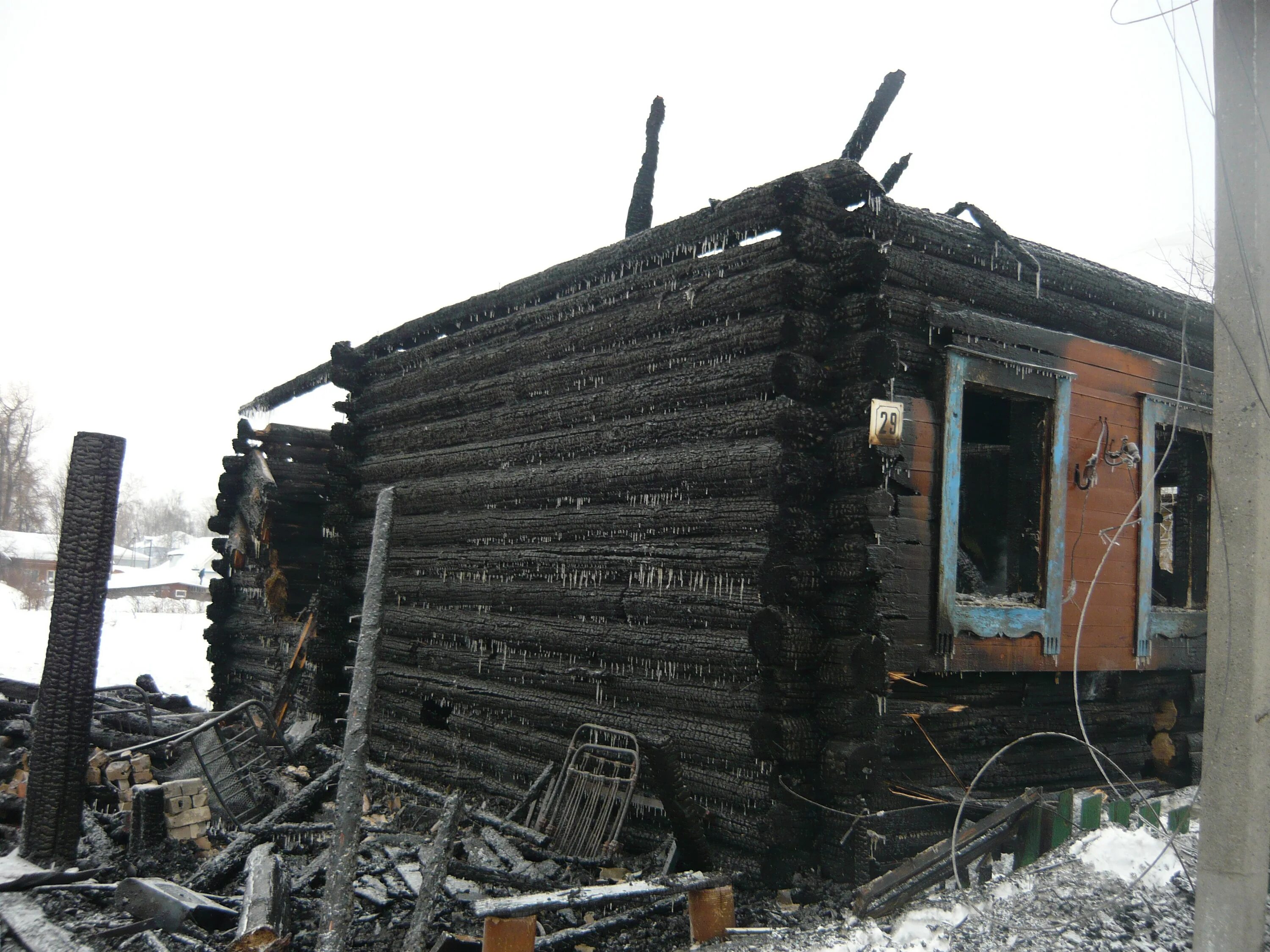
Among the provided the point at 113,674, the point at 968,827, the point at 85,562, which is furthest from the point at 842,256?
the point at 113,674

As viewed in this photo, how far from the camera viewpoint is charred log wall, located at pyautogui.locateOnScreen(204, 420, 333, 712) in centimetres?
1177

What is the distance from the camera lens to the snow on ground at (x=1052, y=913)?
4.33 meters

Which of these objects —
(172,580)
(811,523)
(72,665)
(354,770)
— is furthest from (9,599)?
(172,580)

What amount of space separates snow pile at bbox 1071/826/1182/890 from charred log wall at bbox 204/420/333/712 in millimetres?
8424

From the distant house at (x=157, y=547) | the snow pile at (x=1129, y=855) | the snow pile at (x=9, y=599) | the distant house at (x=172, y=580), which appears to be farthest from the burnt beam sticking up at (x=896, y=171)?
the distant house at (x=157, y=547)

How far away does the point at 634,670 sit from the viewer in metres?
6.31

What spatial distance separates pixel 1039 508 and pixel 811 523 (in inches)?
73.9

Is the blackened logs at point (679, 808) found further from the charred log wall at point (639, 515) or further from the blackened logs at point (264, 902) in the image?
the blackened logs at point (264, 902)

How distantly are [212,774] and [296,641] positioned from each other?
4.57 m

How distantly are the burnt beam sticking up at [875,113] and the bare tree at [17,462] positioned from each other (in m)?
57.0

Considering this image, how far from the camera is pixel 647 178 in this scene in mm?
8656

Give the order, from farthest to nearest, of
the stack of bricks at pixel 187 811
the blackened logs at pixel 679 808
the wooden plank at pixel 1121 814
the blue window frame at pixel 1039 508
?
the stack of bricks at pixel 187 811 → the blue window frame at pixel 1039 508 → the wooden plank at pixel 1121 814 → the blackened logs at pixel 679 808

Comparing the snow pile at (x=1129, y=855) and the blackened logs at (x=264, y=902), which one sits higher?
the snow pile at (x=1129, y=855)

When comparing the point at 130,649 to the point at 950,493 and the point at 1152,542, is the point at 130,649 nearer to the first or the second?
the point at 950,493
